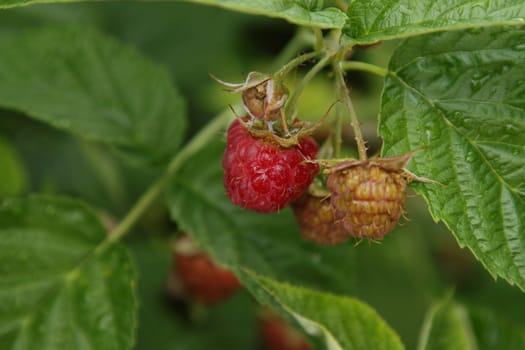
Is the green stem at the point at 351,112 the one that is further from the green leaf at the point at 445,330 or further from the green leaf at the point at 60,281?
the green leaf at the point at 60,281

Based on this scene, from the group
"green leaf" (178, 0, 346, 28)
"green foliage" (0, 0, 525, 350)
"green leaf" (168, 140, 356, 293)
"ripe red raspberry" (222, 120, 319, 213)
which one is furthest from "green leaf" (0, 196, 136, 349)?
"green leaf" (178, 0, 346, 28)

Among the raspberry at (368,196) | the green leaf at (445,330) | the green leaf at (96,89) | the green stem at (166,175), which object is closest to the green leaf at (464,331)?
the green leaf at (445,330)

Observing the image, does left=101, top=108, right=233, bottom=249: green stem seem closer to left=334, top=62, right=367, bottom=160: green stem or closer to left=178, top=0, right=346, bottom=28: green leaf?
left=334, top=62, right=367, bottom=160: green stem

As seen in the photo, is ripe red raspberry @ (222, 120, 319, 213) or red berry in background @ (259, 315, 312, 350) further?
red berry in background @ (259, 315, 312, 350)

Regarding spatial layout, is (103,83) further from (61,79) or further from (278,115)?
(278,115)

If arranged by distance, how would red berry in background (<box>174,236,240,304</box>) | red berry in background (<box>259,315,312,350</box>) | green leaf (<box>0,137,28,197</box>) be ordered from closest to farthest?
red berry in background (<box>174,236,240,304</box>)
green leaf (<box>0,137,28,197</box>)
red berry in background (<box>259,315,312,350</box>)

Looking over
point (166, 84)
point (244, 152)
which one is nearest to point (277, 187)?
point (244, 152)

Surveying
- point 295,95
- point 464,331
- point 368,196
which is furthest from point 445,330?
point 295,95
